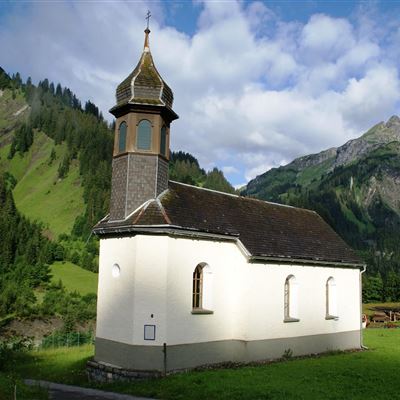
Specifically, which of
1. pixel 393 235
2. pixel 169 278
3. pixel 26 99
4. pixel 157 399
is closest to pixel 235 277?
pixel 169 278

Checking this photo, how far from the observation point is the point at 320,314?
79.2 feet

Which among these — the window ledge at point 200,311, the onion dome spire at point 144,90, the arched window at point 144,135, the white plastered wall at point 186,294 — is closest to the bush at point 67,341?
the white plastered wall at point 186,294

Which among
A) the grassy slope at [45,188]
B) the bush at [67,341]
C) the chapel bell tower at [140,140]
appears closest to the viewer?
the chapel bell tower at [140,140]

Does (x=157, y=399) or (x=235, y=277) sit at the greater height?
(x=235, y=277)

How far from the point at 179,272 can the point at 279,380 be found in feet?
17.5

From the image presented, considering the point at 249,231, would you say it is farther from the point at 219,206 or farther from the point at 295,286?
the point at 295,286

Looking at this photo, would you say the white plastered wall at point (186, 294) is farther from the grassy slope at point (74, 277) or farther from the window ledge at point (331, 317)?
the grassy slope at point (74, 277)

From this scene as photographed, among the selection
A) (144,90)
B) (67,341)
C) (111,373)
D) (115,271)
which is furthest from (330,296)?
(67,341)

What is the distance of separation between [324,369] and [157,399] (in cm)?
724

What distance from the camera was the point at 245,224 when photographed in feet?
74.5

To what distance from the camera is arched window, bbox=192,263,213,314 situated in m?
19.3

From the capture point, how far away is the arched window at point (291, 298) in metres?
22.7

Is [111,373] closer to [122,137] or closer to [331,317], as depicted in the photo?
[122,137]

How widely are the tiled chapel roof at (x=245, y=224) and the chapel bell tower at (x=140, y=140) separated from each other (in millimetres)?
616
